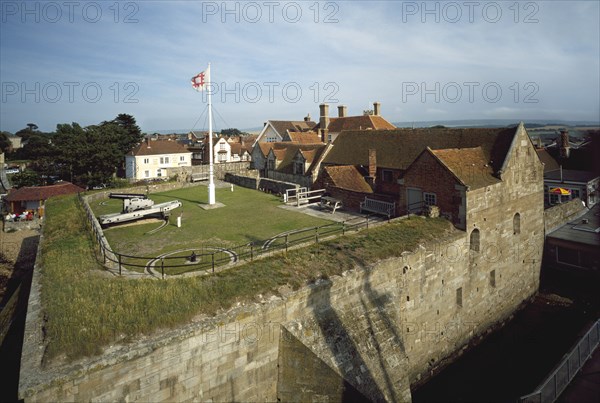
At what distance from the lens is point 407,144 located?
2636 centimetres

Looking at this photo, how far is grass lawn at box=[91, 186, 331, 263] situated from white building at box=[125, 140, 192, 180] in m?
27.2

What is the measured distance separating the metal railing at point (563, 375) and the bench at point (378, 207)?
11.0 metres

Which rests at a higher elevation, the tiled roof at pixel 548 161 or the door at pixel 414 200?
the tiled roof at pixel 548 161

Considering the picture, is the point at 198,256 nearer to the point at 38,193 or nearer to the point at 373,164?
the point at 373,164

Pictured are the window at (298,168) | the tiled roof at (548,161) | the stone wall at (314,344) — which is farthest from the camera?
the window at (298,168)

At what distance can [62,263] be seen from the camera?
1367 cm

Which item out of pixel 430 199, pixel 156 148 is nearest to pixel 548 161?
pixel 430 199

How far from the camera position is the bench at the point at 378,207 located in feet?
72.8

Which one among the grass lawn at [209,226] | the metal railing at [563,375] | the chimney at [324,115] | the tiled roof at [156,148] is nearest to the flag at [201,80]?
the grass lawn at [209,226]

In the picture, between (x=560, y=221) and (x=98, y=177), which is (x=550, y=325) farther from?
(x=98, y=177)

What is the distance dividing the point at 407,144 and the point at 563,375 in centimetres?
1757

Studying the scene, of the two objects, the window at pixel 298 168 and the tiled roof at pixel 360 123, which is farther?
the tiled roof at pixel 360 123

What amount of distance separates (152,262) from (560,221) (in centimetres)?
2598

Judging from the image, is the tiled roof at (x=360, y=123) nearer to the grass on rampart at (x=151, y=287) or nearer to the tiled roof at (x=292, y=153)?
the tiled roof at (x=292, y=153)
